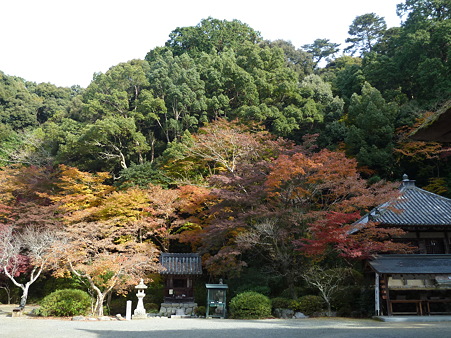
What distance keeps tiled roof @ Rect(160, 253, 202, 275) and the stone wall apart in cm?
141

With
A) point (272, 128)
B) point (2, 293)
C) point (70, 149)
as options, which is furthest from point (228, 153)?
point (2, 293)

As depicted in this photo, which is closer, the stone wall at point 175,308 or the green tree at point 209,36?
the stone wall at point 175,308

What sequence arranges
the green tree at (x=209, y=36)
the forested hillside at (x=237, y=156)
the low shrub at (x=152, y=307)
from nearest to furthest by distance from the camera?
1. the forested hillside at (x=237, y=156)
2. the low shrub at (x=152, y=307)
3. the green tree at (x=209, y=36)

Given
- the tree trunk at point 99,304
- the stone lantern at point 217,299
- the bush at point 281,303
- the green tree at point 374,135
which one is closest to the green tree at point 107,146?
the tree trunk at point 99,304

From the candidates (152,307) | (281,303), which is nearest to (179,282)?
(152,307)

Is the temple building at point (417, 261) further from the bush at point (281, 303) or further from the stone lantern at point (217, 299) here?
the stone lantern at point (217, 299)

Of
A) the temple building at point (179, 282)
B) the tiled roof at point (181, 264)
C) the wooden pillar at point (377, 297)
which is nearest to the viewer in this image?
the wooden pillar at point (377, 297)

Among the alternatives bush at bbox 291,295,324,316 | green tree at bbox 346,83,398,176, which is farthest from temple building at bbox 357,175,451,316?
green tree at bbox 346,83,398,176

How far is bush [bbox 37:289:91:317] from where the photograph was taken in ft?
46.3

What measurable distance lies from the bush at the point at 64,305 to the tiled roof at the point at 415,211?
12.0 meters

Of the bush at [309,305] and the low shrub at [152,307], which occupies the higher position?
the bush at [309,305]

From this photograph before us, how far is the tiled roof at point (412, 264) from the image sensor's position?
12719 millimetres

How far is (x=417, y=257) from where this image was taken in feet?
45.6

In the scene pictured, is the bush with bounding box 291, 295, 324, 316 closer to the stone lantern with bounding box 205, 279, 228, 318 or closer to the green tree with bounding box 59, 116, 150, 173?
the stone lantern with bounding box 205, 279, 228, 318
